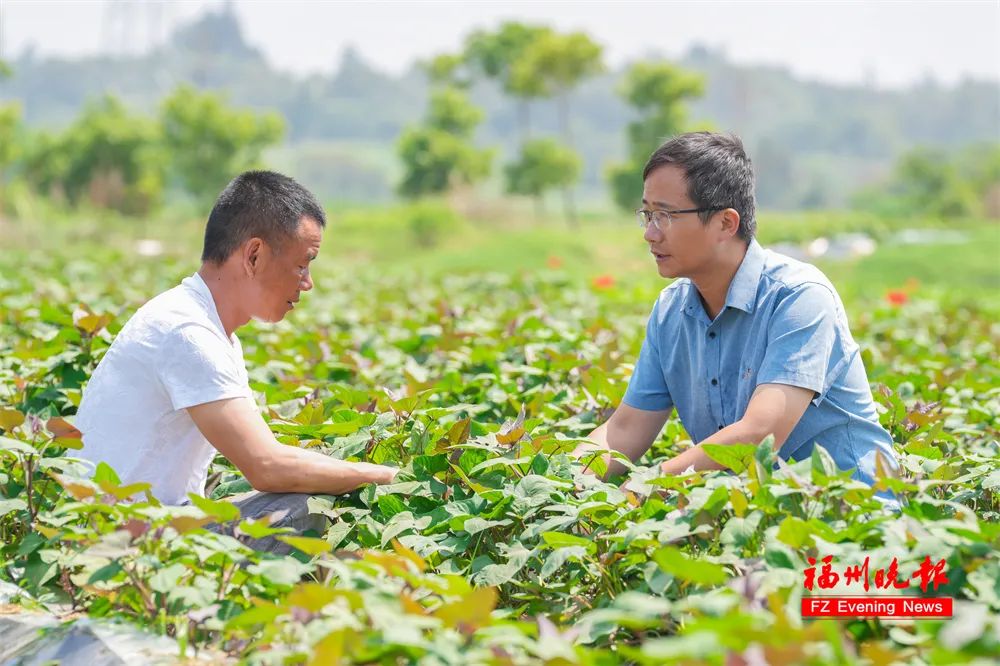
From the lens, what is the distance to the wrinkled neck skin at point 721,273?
2768 mm

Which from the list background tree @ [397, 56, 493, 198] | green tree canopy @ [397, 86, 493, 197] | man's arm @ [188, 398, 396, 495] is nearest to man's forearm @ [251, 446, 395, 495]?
man's arm @ [188, 398, 396, 495]

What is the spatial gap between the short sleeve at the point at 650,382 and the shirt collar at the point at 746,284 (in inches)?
11.5

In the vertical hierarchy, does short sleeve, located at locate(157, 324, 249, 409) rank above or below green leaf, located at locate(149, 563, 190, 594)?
above

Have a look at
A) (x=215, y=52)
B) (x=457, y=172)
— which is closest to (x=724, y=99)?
(x=215, y=52)

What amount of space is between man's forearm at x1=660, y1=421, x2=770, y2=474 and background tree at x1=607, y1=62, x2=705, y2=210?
31949mm

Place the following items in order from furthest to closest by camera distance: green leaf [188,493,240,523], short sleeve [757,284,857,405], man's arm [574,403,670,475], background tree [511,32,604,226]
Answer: background tree [511,32,604,226]
man's arm [574,403,670,475]
short sleeve [757,284,857,405]
green leaf [188,493,240,523]

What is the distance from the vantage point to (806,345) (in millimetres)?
2594

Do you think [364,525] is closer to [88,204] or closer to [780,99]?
[88,204]

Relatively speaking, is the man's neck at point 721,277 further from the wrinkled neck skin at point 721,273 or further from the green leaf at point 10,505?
the green leaf at point 10,505

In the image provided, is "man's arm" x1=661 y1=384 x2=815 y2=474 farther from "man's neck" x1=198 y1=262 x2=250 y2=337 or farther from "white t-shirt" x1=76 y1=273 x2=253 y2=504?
"man's neck" x1=198 y1=262 x2=250 y2=337

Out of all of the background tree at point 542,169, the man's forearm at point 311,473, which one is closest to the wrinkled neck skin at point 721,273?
the man's forearm at point 311,473

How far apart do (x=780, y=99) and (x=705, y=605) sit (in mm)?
156269

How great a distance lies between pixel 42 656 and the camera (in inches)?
80.2

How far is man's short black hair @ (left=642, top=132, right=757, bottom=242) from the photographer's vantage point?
8.87ft
